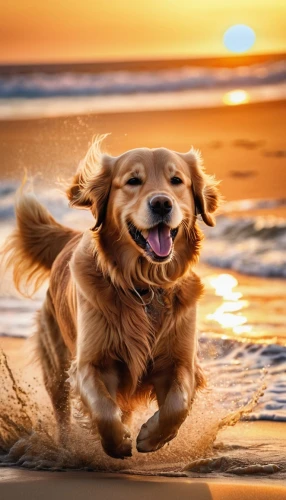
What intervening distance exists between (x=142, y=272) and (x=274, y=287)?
3.60m

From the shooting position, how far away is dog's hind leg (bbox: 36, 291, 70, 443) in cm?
473

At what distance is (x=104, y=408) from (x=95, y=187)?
110 centimetres

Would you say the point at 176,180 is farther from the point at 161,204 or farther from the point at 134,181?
the point at 161,204

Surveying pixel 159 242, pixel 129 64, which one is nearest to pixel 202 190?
pixel 159 242

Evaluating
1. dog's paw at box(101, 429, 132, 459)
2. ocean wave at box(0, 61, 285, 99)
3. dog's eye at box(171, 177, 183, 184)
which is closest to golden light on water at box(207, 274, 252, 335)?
dog's eye at box(171, 177, 183, 184)

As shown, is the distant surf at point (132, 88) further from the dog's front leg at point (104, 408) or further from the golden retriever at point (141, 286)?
the dog's front leg at point (104, 408)

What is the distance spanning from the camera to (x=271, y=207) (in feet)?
33.3

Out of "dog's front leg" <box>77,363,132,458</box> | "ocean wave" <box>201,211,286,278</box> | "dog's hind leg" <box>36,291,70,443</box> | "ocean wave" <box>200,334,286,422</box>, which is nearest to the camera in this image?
"dog's front leg" <box>77,363,132,458</box>

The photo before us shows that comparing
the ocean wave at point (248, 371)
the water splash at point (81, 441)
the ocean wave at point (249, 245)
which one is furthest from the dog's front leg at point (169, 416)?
the ocean wave at point (249, 245)

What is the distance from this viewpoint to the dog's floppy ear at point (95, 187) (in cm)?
414

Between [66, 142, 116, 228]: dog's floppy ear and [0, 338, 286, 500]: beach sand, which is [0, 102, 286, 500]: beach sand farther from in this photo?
[66, 142, 116, 228]: dog's floppy ear

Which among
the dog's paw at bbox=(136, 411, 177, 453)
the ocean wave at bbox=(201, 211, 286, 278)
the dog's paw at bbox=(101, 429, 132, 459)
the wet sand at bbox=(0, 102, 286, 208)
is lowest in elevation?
the dog's paw at bbox=(101, 429, 132, 459)

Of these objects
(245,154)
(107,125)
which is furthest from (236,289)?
(107,125)

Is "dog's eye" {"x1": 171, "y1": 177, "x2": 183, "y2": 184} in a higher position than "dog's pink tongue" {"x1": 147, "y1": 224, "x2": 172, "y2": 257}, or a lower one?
higher
